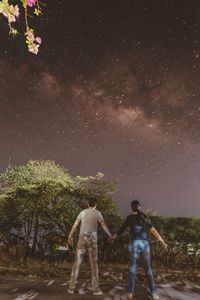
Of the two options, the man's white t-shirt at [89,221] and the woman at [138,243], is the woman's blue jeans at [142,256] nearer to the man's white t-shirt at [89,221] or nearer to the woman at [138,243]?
the woman at [138,243]

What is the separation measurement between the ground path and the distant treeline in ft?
18.7

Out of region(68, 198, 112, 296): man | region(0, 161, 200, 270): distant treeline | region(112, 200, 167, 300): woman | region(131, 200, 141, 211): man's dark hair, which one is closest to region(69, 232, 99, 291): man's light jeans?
region(68, 198, 112, 296): man

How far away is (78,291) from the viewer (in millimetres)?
9008

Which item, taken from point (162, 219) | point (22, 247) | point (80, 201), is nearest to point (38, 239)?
point (22, 247)

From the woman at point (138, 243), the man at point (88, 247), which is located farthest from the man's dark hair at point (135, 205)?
the man at point (88, 247)

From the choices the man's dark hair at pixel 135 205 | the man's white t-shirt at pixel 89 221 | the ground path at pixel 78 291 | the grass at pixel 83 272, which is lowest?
the ground path at pixel 78 291

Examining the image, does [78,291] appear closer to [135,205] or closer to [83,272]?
[135,205]

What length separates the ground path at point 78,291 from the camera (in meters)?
8.23

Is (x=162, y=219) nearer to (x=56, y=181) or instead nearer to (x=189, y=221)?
(x=189, y=221)

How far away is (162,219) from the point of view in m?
17.4

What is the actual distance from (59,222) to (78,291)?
8.94 m

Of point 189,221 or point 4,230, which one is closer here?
point 189,221

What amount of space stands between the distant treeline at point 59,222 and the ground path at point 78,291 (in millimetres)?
5700

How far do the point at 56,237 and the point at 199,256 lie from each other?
641 cm
